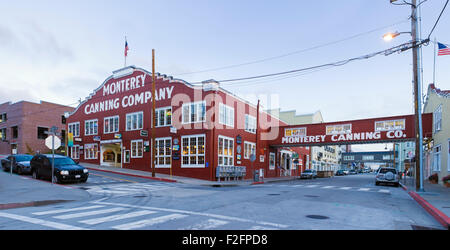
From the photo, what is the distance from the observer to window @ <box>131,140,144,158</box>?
32.2 m

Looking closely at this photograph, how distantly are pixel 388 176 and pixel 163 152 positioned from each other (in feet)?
68.2

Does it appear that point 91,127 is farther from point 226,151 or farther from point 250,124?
point 250,124

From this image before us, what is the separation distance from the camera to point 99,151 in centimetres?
3672

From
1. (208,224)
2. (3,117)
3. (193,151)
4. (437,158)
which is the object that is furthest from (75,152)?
(437,158)

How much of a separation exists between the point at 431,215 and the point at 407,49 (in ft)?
36.5

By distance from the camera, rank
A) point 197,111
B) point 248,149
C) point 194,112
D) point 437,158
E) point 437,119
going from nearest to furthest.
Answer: point 437,119 < point 437,158 < point 197,111 < point 194,112 < point 248,149

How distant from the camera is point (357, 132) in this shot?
3081cm

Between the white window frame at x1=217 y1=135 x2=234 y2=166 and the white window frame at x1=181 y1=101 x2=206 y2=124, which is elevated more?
the white window frame at x1=181 y1=101 x2=206 y2=124

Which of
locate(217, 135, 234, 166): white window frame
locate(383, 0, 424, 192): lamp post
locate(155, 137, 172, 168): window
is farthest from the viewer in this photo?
locate(155, 137, 172, 168): window

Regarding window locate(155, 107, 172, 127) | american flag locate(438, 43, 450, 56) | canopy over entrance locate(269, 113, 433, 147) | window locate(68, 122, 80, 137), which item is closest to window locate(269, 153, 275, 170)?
canopy over entrance locate(269, 113, 433, 147)

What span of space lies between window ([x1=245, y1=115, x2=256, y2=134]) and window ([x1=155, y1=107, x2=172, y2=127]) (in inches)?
336

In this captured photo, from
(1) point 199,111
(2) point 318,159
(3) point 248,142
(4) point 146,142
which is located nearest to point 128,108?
(4) point 146,142

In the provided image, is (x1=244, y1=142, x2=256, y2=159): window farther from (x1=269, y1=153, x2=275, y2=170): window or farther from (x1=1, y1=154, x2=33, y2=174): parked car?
(x1=1, y1=154, x2=33, y2=174): parked car

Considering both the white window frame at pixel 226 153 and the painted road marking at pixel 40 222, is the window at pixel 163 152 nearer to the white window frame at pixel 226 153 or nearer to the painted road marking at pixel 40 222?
the white window frame at pixel 226 153
